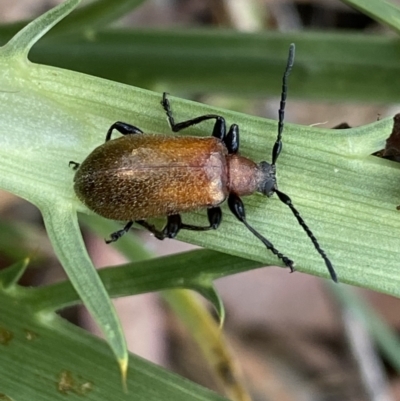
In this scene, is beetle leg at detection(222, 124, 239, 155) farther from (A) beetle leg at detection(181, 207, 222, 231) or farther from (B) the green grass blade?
(B) the green grass blade

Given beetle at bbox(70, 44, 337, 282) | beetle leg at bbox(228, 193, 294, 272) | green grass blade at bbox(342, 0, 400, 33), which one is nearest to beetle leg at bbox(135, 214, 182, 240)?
beetle at bbox(70, 44, 337, 282)

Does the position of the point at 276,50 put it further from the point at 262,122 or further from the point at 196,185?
the point at 262,122

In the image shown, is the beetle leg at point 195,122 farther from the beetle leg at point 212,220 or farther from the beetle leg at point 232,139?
the beetle leg at point 212,220

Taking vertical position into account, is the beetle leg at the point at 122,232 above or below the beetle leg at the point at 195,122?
below

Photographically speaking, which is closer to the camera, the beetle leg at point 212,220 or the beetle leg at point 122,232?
the beetle leg at point 212,220

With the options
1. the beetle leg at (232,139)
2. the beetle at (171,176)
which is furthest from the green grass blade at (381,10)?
the beetle leg at (232,139)

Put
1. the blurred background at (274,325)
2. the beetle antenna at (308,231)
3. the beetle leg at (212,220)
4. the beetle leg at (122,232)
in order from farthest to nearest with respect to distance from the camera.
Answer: the blurred background at (274,325) → the beetle leg at (122,232) → the beetle leg at (212,220) → the beetle antenna at (308,231)

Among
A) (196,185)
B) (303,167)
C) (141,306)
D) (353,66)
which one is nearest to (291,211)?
(303,167)
